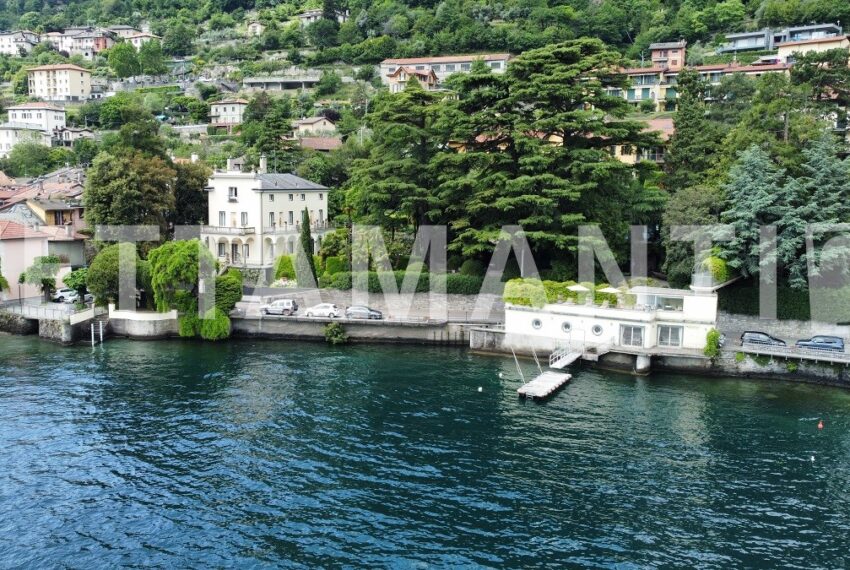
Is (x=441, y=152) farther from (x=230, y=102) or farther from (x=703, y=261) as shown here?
(x=230, y=102)

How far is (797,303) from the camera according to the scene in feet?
129

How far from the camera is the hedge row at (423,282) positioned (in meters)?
46.6

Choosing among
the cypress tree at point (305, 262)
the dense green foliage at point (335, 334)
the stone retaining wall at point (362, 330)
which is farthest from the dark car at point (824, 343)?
the cypress tree at point (305, 262)

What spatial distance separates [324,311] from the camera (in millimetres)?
43906

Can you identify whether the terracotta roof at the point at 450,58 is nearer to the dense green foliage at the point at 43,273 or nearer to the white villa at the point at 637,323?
the dense green foliage at the point at 43,273

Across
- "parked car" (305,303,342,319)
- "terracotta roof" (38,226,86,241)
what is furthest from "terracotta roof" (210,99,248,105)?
"parked car" (305,303,342,319)

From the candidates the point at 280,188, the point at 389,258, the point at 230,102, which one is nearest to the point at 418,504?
the point at 389,258

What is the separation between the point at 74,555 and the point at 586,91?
38115 mm

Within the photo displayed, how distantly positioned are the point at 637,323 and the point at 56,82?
132507 millimetres

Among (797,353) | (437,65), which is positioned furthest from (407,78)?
(797,353)

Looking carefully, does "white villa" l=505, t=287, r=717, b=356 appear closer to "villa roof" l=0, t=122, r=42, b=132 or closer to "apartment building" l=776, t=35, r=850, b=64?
"apartment building" l=776, t=35, r=850, b=64

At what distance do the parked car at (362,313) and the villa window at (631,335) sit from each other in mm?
13719

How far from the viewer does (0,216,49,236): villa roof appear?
5003 centimetres

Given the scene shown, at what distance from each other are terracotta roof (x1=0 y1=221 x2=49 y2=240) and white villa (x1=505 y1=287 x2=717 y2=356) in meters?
34.3
